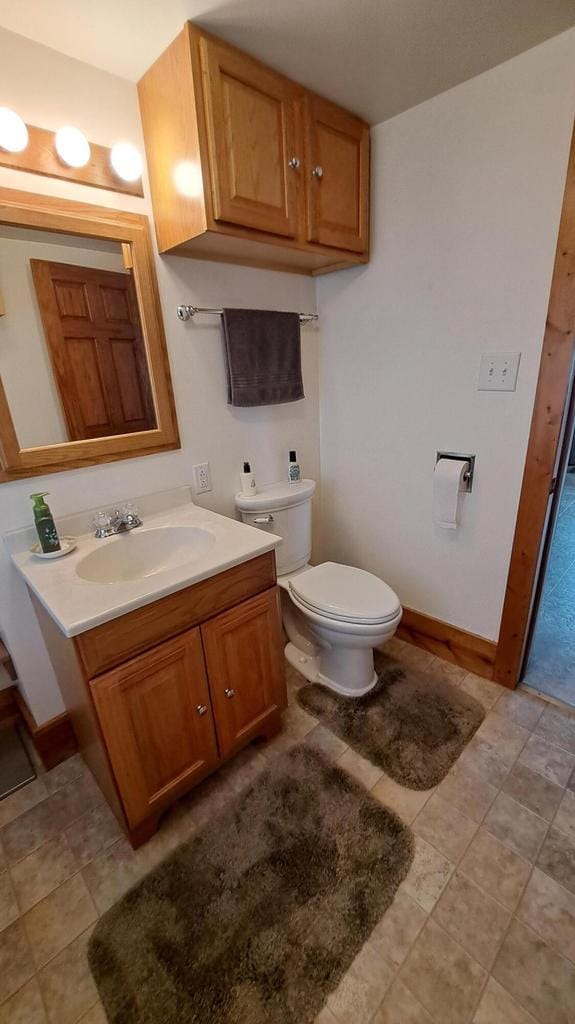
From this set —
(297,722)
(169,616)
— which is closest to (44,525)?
(169,616)

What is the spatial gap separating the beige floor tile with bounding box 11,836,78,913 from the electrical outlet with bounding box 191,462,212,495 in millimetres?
1237

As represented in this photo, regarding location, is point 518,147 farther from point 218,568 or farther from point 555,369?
point 218,568

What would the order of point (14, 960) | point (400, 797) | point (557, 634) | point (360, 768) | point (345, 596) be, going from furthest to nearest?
point (557, 634) < point (345, 596) < point (360, 768) < point (400, 797) < point (14, 960)

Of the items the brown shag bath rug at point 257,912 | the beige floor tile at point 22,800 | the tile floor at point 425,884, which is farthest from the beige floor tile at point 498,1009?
the beige floor tile at point 22,800

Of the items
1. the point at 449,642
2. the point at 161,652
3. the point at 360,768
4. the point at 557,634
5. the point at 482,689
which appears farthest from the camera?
the point at 557,634

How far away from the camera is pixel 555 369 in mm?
1396

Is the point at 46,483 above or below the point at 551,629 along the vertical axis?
above

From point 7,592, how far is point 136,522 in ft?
1.47

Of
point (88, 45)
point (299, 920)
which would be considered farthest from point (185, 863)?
point (88, 45)

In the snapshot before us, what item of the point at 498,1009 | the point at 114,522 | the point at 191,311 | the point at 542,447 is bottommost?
the point at 498,1009

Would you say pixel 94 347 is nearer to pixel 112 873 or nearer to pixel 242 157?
pixel 242 157

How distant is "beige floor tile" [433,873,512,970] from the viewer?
40.1 inches

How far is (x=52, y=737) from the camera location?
154 cm

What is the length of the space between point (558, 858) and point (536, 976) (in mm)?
304
